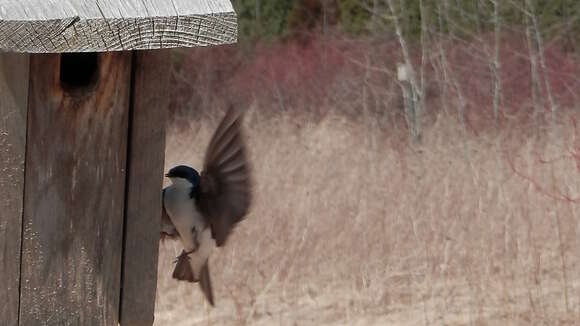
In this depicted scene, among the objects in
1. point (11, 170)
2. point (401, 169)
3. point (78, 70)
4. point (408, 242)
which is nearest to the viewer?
point (11, 170)

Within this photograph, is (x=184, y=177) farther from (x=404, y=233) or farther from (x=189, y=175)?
(x=404, y=233)

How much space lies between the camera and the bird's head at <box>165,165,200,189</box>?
2530 mm

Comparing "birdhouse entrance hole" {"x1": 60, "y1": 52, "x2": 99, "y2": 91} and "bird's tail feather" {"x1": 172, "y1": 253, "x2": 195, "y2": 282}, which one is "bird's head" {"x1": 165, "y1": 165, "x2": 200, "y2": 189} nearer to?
"bird's tail feather" {"x1": 172, "y1": 253, "x2": 195, "y2": 282}

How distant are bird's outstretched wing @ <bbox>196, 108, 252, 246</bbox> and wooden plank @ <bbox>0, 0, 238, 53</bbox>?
1.36 ft

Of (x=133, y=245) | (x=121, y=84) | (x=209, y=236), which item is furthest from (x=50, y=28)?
(x=209, y=236)

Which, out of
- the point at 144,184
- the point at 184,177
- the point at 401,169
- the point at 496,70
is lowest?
the point at 144,184

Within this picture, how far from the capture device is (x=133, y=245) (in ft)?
6.38

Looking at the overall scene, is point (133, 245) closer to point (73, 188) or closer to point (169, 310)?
point (73, 188)

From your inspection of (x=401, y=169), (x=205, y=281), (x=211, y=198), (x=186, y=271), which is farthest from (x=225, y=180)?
(x=401, y=169)

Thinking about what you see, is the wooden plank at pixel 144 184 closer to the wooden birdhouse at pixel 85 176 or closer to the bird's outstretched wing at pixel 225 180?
the wooden birdhouse at pixel 85 176

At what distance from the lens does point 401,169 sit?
5.31m

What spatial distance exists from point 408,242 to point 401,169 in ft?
2.32

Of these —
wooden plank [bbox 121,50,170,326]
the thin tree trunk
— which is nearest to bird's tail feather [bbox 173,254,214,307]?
wooden plank [bbox 121,50,170,326]

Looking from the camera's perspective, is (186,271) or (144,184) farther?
(186,271)
